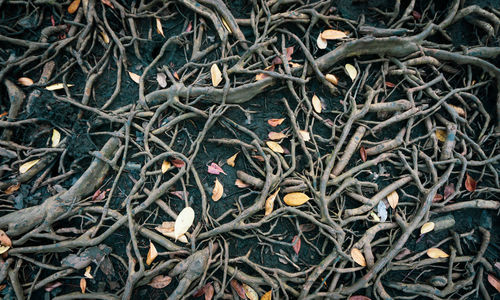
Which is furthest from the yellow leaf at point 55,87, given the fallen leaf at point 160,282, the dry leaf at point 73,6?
the fallen leaf at point 160,282

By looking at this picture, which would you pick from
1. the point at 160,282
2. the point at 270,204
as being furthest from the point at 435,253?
the point at 160,282

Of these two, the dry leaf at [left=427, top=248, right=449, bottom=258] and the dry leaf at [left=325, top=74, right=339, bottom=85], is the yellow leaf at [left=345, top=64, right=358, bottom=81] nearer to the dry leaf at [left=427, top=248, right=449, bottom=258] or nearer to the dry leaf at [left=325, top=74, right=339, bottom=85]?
the dry leaf at [left=325, top=74, right=339, bottom=85]

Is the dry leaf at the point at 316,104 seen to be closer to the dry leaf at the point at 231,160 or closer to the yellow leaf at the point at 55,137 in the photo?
the dry leaf at the point at 231,160

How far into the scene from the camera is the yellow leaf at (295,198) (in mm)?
2092

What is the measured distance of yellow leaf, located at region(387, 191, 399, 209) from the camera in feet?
7.09

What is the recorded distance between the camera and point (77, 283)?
6.69ft

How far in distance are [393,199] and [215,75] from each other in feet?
6.03

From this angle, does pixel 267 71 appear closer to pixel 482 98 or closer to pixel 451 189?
pixel 451 189

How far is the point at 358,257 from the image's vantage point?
6.64 feet

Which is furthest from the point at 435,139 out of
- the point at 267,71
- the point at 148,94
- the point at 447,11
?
the point at 148,94

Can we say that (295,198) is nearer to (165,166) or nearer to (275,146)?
(275,146)

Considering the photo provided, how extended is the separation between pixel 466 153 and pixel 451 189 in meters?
0.34

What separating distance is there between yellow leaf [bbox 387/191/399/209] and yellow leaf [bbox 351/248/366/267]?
1.59 feet

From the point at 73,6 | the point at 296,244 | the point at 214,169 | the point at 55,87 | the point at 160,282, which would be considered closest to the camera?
the point at 160,282
